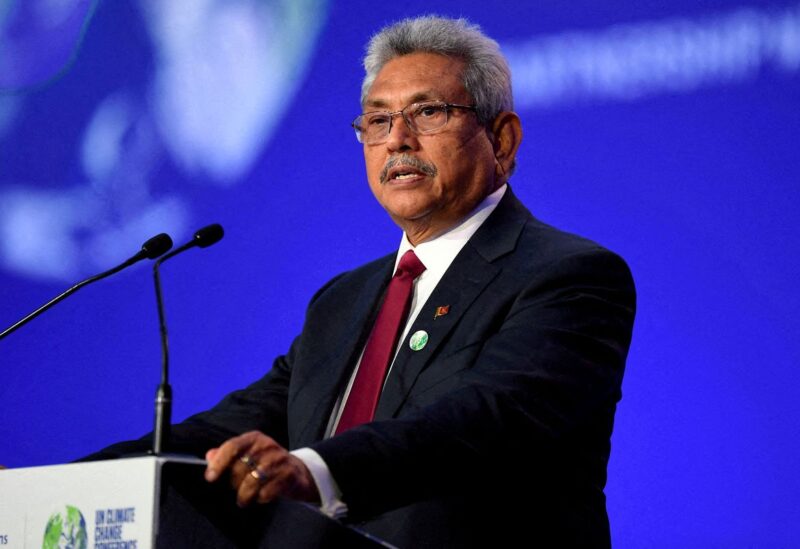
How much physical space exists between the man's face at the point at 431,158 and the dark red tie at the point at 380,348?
5.5 inches

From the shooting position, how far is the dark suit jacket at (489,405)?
1.90m

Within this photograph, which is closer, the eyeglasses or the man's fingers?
the man's fingers

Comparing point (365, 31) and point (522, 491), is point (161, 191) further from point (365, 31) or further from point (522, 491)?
point (522, 491)

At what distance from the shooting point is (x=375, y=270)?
2986mm

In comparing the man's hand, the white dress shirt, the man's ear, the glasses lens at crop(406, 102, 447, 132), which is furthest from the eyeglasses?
the man's hand

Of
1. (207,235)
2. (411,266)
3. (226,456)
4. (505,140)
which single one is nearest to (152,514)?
(226,456)

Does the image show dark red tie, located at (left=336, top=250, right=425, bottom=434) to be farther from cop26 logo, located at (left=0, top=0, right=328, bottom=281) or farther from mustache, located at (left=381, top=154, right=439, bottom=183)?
cop26 logo, located at (left=0, top=0, right=328, bottom=281)

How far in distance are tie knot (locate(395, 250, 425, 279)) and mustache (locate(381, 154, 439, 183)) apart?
213 mm

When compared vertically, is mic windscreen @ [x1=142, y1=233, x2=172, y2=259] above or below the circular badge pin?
above

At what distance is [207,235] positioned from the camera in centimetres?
237

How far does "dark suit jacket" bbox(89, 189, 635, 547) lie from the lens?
1.90m

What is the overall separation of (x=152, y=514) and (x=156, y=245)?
39.5 inches

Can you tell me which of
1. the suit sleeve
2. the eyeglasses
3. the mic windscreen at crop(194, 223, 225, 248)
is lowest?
the suit sleeve

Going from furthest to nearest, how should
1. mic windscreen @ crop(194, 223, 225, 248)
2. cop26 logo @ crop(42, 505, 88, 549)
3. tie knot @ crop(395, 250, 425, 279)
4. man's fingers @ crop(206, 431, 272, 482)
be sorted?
tie knot @ crop(395, 250, 425, 279), mic windscreen @ crop(194, 223, 225, 248), cop26 logo @ crop(42, 505, 88, 549), man's fingers @ crop(206, 431, 272, 482)
